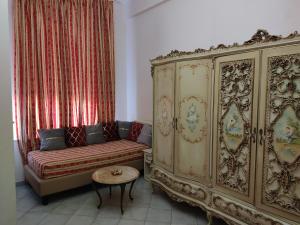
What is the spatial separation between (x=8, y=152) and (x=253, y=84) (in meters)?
1.98

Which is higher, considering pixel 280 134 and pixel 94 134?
pixel 280 134

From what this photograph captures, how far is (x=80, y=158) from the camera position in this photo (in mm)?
3348

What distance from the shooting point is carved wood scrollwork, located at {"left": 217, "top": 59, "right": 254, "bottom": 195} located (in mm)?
2156

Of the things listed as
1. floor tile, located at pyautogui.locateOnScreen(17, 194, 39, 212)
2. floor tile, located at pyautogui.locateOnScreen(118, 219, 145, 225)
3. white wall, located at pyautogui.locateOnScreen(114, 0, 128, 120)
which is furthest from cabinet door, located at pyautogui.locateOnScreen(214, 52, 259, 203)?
white wall, located at pyautogui.locateOnScreen(114, 0, 128, 120)

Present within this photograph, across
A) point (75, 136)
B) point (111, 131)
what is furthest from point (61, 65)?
point (111, 131)

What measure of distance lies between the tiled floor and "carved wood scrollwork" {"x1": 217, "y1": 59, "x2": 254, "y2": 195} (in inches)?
27.1

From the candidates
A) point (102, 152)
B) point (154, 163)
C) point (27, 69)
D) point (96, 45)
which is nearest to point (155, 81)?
point (154, 163)

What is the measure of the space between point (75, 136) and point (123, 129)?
939 mm

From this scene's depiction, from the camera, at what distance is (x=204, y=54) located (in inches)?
97.8

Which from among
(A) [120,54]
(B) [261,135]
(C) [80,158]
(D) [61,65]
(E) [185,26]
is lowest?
(C) [80,158]

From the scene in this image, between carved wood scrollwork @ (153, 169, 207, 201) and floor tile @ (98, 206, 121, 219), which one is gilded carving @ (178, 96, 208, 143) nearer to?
carved wood scrollwork @ (153, 169, 207, 201)

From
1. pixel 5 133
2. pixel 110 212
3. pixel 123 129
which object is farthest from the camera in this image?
pixel 123 129

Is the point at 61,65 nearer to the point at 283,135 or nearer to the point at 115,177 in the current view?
the point at 115,177

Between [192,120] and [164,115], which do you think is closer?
[192,120]
